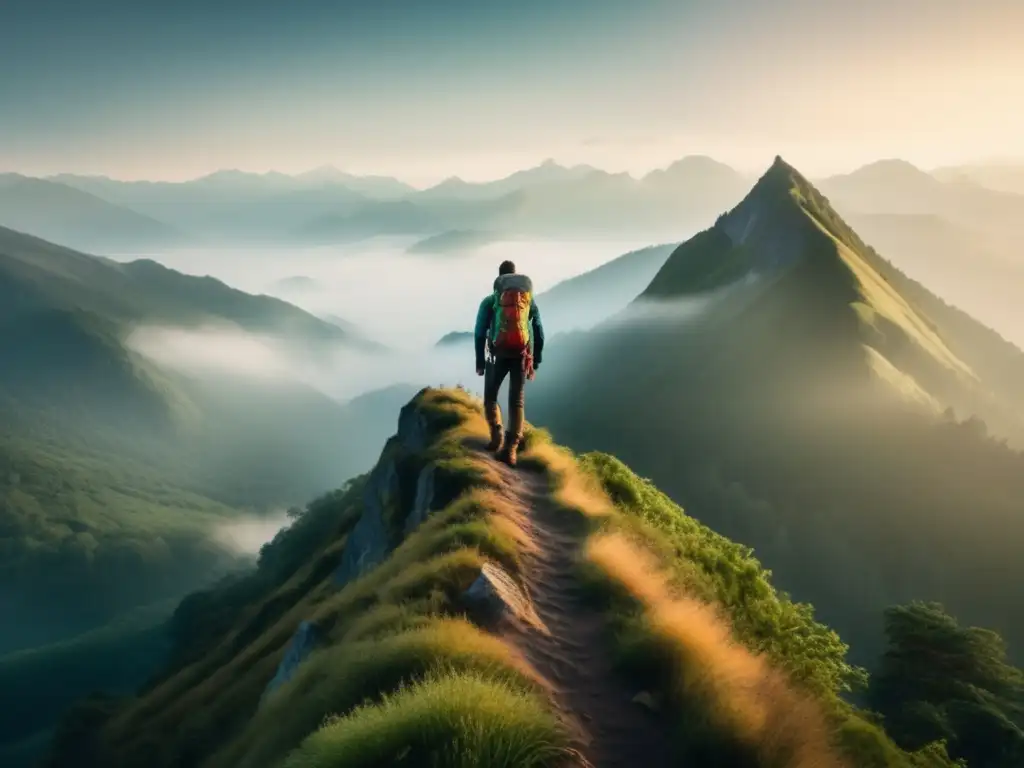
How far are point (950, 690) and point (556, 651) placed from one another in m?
54.3

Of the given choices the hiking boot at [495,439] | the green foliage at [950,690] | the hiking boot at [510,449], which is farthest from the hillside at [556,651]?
the green foliage at [950,690]

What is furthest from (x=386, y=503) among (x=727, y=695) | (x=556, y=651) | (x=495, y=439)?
(x=727, y=695)

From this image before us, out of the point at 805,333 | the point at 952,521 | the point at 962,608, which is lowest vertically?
the point at 962,608

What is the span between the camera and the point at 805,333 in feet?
626

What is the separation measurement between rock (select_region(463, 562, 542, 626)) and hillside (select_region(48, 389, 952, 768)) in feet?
0.16

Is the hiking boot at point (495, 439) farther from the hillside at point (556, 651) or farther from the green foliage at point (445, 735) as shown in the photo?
the green foliage at point (445, 735)

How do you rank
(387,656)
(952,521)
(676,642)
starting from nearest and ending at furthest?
(387,656)
(676,642)
(952,521)

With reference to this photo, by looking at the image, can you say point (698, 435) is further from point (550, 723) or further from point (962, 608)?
point (550, 723)

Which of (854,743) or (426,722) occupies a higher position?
(426,722)

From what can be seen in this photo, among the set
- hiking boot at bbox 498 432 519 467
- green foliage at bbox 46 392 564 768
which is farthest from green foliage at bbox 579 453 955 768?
hiking boot at bbox 498 432 519 467

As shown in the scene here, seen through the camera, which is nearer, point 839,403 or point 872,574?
point 872,574

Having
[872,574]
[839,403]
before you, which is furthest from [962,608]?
[839,403]

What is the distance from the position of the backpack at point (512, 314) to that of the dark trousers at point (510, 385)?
0.49 metres

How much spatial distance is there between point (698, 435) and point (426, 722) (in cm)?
20055
